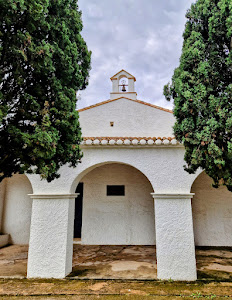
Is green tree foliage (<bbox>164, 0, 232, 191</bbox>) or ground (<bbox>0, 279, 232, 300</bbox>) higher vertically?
green tree foliage (<bbox>164, 0, 232, 191</bbox>)

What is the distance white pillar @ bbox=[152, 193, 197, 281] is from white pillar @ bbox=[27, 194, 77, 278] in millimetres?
2077

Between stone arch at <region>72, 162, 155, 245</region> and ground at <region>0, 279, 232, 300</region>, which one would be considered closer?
ground at <region>0, 279, 232, 300</region>

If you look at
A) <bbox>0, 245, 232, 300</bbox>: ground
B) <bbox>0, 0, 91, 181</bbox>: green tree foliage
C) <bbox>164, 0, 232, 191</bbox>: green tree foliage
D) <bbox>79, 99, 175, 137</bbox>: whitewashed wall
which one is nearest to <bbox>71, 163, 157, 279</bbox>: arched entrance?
<bbox>0, 245, 232, 300</bbox>: ground

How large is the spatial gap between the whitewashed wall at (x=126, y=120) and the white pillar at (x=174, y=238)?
3.98 m

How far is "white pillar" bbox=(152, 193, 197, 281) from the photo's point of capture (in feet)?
14.5

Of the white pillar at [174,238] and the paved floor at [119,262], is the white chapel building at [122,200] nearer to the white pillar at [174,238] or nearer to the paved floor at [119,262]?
the white pillar at [174,238]

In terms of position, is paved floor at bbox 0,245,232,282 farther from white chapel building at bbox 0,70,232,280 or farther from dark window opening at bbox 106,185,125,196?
dark window opening at bbox 106,185,125,196

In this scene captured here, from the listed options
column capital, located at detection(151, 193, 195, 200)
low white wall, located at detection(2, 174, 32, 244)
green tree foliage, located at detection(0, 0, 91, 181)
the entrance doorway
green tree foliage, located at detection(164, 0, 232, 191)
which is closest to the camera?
green tree foliage, located at detection(0, 0, 91, 181)

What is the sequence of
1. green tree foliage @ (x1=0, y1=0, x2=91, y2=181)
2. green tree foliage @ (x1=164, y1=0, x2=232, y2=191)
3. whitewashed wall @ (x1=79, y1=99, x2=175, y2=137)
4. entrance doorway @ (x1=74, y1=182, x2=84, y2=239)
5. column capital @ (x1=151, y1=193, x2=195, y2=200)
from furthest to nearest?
whitewashed wall @ (x1=79, y1=99, x2=175, y2=137) → entrance doorway @ (x1=74, y1=182, x2=84, y2=239) → column capital @ (x1=151, y1=193, x2=195, y2=200) → green tree foliage @ (x1=164, y1=0, x2=232, y2=191) → green tree foliage @ (x1=0, y1=0, x2=91, y2=181)

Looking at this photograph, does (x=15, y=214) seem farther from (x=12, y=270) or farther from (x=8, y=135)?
(x=8, y=135)

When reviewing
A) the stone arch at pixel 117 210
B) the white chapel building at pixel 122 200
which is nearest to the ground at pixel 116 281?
the white chapel building at pixel 122 200

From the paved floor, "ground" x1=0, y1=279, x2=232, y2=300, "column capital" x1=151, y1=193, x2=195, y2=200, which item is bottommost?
"ground" x1=0, y1=279, x2=232, y2=300

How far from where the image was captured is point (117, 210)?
729cm

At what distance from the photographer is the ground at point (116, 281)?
3.78 m
